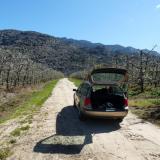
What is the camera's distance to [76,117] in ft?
55.7

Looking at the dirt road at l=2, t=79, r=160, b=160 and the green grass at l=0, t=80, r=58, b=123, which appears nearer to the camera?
the dirt road at l=2, t=79, r=160, b=160

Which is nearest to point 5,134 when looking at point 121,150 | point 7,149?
point 7,149

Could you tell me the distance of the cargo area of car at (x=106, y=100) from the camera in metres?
14.7

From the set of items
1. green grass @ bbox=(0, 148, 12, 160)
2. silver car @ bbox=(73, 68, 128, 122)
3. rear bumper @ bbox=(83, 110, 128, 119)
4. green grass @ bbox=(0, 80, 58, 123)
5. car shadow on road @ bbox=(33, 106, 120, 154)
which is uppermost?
silver car @ bbox=(73, 68, 128, 122)

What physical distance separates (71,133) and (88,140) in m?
1.32

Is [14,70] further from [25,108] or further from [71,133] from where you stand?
[71,133]

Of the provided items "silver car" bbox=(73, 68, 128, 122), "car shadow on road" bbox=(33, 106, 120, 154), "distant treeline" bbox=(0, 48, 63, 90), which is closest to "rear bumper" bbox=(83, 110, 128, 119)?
"silver car" bbox=(73, 68, 128, 122)

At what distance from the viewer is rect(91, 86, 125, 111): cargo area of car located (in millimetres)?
14680

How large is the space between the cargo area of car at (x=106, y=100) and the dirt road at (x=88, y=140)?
0.77 m

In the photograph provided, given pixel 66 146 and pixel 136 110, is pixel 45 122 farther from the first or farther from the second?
pixel 136 110

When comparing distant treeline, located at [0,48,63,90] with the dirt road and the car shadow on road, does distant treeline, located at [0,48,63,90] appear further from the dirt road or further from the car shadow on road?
the dirt road

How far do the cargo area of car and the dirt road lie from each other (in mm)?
769

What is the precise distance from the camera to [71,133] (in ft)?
42.3

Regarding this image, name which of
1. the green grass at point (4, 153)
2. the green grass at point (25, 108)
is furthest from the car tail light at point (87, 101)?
the green grass at point (4, 153)
